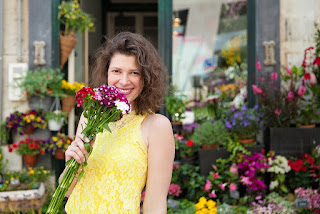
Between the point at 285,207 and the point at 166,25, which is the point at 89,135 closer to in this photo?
the point at 285,207

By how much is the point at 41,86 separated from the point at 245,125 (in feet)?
8.19

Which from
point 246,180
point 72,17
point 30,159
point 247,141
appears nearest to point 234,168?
point 246,180

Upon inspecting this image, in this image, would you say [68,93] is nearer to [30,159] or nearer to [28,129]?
[28,129]

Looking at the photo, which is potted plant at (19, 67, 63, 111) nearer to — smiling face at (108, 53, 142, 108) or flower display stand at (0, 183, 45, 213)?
flower display stand at (0, 183, 45, 213)

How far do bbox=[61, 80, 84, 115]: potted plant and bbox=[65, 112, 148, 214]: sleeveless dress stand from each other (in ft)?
10.6

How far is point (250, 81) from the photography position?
16.8 feet

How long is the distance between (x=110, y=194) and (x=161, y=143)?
30 centimetres

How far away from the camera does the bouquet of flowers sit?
1.53 metres

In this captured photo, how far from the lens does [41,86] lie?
461 cm

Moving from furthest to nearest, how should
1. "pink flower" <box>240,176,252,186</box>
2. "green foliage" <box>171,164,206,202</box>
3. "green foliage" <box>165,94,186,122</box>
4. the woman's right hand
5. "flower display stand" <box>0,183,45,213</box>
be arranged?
"green foliage" <box>165,94,186,122</box>, "green foliage" <box>171,164,206,202</box>, "pink flower" <box>240,176,252,186</box>, "flower display stand" <box>0,183,45,213</box>, the woman's right hand

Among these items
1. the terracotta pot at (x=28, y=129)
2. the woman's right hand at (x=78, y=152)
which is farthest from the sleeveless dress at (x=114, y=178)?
the terracotta pot at (x=28, y=129)

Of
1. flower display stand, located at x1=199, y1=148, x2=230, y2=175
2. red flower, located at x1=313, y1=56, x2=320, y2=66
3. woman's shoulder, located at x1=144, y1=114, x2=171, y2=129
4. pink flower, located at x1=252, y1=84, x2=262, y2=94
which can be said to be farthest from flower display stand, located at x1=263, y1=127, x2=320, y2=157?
woman's shoulder, located at x1=144, y1=114, x2=171, y2=129

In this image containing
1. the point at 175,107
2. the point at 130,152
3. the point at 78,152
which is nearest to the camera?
the point at 78,152

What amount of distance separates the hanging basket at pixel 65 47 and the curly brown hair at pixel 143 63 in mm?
3268
